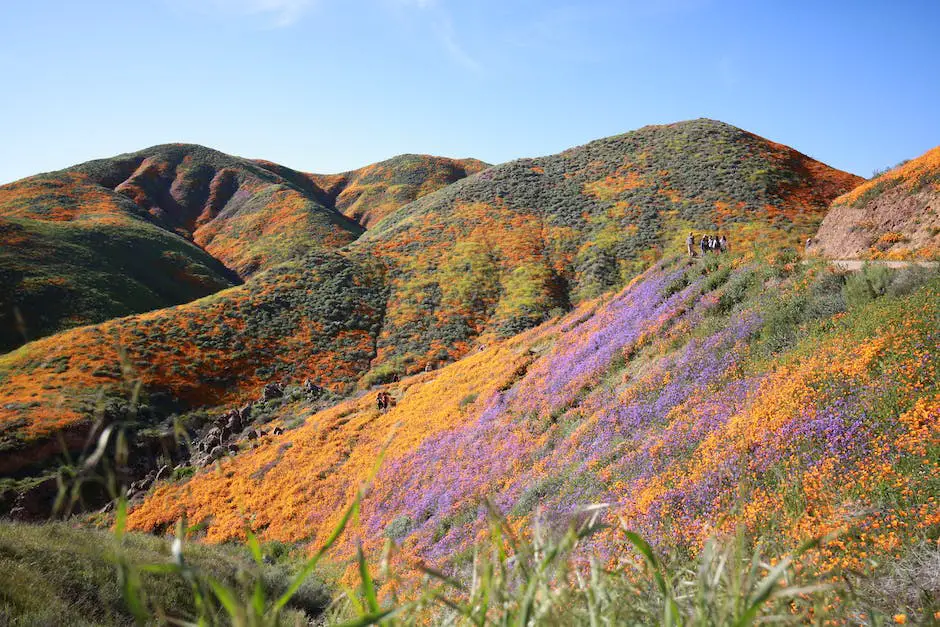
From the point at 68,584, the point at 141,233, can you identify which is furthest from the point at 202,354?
the point at 141,233

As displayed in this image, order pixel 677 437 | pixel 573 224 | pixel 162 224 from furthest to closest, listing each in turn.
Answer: pixel 162 224, pixel 573 224, pixel 677 437

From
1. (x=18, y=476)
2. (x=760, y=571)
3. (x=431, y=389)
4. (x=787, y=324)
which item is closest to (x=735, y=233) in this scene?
(x=431, y=389)

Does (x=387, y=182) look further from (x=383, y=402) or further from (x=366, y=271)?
(x=383, y=402)

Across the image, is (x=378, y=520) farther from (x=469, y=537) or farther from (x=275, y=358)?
(x=275, y=358)

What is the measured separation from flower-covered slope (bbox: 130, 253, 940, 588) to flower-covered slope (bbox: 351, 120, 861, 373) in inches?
612

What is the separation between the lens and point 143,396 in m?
30.8

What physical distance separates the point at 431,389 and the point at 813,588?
23227 millimetres

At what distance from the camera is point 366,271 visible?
159 feet

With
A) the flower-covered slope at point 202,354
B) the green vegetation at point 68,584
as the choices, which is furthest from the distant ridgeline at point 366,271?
the green vegetation at point 68,584

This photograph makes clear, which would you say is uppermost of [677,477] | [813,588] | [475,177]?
[475,177]

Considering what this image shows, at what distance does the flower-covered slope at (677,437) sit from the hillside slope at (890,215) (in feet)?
17.0

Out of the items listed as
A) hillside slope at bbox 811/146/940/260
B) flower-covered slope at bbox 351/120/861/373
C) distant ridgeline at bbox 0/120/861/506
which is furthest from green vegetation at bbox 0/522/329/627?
flower-covered slope at bbox 351/120/861/373

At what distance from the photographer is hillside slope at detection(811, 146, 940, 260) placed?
15.5m

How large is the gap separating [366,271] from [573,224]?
20743 mm
